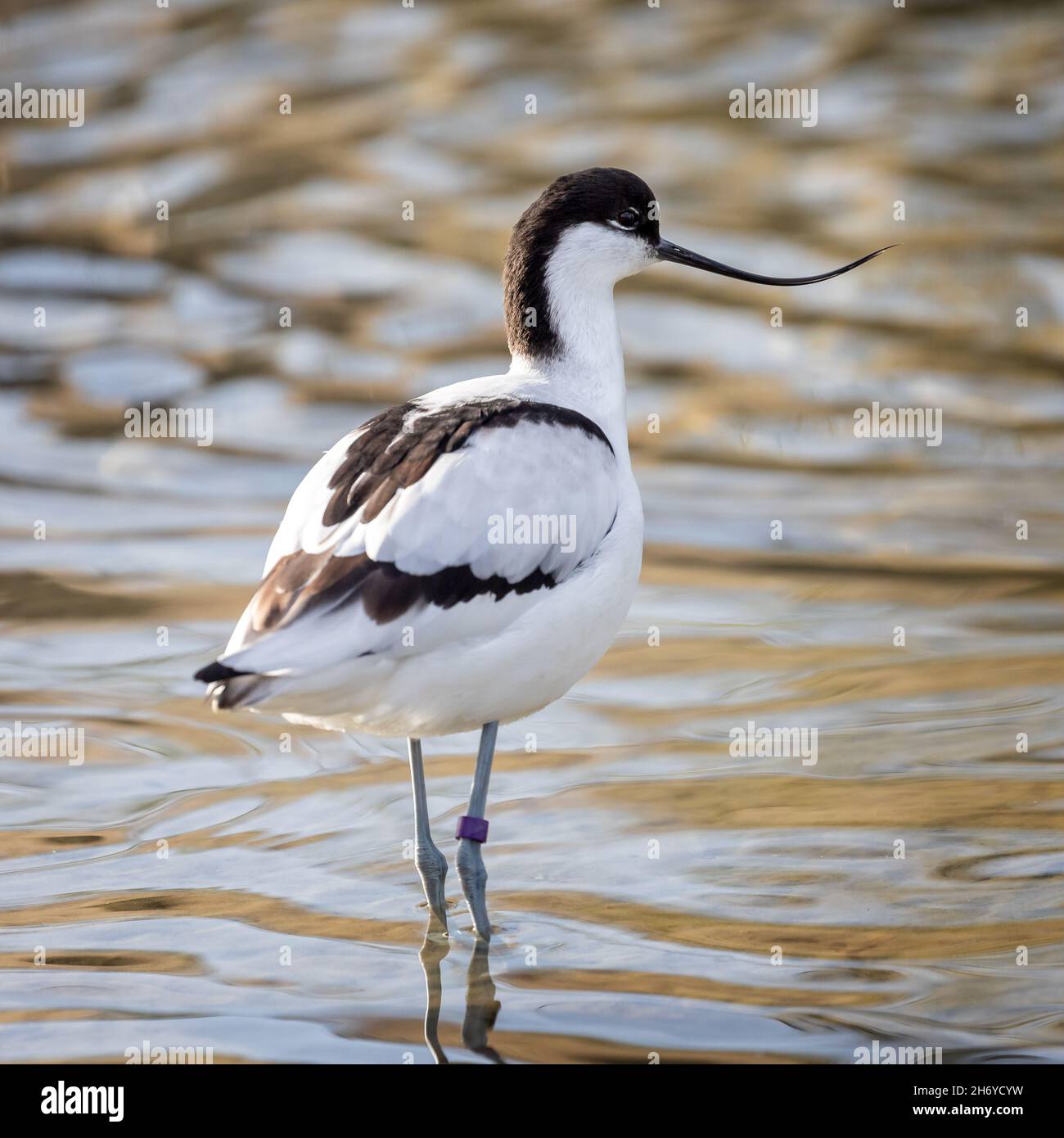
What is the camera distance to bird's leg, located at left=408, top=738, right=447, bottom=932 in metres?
5.90

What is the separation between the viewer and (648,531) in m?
9.93

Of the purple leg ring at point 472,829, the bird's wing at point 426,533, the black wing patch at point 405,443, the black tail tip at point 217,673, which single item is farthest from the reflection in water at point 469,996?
the black wing patch at point 405,443

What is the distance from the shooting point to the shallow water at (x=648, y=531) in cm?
554

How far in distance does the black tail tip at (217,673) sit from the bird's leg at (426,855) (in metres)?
1.03

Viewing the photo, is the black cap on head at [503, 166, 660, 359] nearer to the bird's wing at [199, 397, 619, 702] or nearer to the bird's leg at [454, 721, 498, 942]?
the bird's wing at [199, 397, 619, 702]

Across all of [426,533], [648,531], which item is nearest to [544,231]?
[426,533]

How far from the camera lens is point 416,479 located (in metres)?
5.50

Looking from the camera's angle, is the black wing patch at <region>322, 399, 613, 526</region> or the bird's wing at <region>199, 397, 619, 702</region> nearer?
the bird's wing at <region>199, 397, 619, 702</region>

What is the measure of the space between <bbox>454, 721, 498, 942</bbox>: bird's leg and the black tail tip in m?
1.09

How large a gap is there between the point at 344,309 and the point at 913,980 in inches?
356

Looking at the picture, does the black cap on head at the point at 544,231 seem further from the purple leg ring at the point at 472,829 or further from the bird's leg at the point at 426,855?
the purple leg ring at the point at 472,829

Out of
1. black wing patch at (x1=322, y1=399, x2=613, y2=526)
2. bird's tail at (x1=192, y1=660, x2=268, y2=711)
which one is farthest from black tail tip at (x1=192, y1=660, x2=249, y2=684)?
black wing patch at (x1=322, y1=399, x2=613, y2=526)
